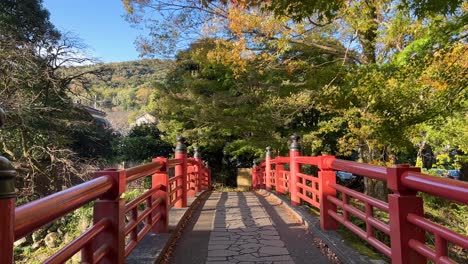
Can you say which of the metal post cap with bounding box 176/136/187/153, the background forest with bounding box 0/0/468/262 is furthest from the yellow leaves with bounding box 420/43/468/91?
the metal post cap with bounding box 176/136/187/153

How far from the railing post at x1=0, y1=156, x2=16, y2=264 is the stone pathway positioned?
10.4 ft

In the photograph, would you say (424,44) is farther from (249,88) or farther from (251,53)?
(249,88)

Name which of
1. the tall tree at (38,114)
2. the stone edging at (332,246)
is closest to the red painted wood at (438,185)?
the stone edging at (332,246)

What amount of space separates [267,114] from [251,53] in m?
4.47

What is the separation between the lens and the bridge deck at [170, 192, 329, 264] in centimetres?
439

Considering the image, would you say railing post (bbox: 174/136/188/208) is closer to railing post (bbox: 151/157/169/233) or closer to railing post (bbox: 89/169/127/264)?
railing post (bbox: 151/157/169/233)

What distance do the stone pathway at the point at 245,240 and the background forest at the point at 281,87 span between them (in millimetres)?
3032

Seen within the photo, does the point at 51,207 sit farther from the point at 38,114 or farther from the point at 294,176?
the point at 38,114

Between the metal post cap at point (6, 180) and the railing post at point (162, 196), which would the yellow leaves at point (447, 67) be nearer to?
the railing post at point (162, 196)

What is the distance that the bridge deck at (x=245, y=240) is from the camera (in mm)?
4387

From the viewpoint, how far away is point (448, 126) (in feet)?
35.6

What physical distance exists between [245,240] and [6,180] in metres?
4.17

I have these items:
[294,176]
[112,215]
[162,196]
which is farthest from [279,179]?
[112,215]

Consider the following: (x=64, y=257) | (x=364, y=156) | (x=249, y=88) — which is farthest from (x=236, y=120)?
(x=64, y=257)
